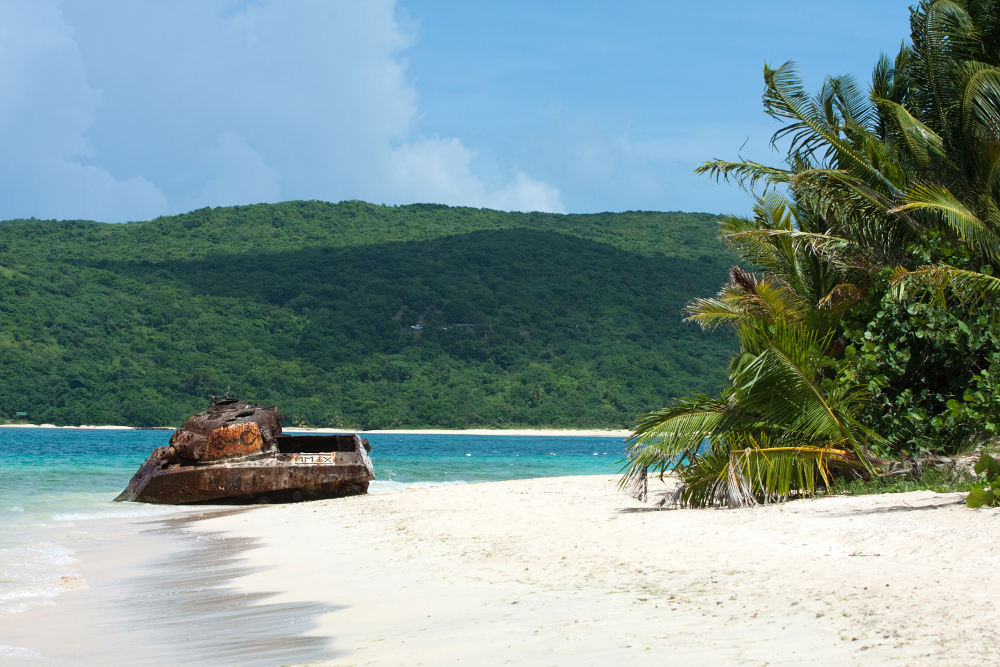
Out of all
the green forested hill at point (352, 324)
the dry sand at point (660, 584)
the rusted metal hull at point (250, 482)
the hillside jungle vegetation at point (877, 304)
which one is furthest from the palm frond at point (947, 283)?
the green forested hill at point (352, 324)

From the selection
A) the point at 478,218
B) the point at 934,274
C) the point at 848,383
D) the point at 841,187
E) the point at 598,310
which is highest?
the point at 478,218

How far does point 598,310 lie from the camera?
90375 mm

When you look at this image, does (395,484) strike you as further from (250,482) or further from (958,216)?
(958,216)

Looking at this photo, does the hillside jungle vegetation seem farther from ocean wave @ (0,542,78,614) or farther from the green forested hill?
the green forested hill

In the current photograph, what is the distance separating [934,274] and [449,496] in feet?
26.6

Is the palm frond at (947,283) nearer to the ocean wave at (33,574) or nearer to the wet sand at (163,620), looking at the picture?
the wet sand at (163,620)

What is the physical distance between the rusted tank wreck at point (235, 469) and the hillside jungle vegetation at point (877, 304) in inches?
282

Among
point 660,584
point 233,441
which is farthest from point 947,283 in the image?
point 233,441

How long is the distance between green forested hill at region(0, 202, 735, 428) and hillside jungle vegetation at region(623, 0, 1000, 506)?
6236 centimetres

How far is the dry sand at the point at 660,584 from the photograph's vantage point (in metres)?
4.62

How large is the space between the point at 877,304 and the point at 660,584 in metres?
6.88

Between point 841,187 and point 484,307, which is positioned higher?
point 484,307

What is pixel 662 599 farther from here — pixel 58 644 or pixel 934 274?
pixel 934 274

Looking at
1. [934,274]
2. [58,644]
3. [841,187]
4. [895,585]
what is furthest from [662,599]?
[841,187]
